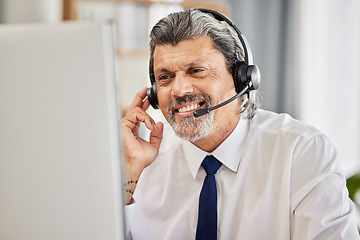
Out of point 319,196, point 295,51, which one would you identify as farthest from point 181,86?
point 295,51

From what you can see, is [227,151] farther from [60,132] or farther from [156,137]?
[60,132]

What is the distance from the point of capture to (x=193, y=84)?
1202 millimetres

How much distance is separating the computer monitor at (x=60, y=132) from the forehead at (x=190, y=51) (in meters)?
0.81

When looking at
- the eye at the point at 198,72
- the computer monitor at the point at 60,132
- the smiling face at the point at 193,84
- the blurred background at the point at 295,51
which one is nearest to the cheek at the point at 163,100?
the smiling face at the point at 193,84

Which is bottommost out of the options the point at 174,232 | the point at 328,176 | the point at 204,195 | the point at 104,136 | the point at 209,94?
the point at 174,232

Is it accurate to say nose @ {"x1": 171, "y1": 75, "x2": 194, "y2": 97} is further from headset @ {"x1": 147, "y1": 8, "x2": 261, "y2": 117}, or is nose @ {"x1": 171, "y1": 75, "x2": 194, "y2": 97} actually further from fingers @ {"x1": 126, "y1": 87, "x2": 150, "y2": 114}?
fingers @ {"x1": 126, "y1": 87, "x2": 150, "y2": 114}

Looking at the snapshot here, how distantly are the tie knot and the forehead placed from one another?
299mm

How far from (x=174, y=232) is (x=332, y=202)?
466mm

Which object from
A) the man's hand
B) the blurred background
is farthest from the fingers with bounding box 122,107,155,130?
the blurred background

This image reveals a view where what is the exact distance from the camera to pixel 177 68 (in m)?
1.19

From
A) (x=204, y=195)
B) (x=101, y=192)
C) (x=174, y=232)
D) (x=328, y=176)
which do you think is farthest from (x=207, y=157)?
(x=101, y=192)

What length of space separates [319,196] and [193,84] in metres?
0.47

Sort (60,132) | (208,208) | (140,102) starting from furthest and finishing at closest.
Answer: (140,102) → (208,208) → (60,132)

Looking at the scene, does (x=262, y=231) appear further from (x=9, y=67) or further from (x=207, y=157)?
(x=9, y=67)
